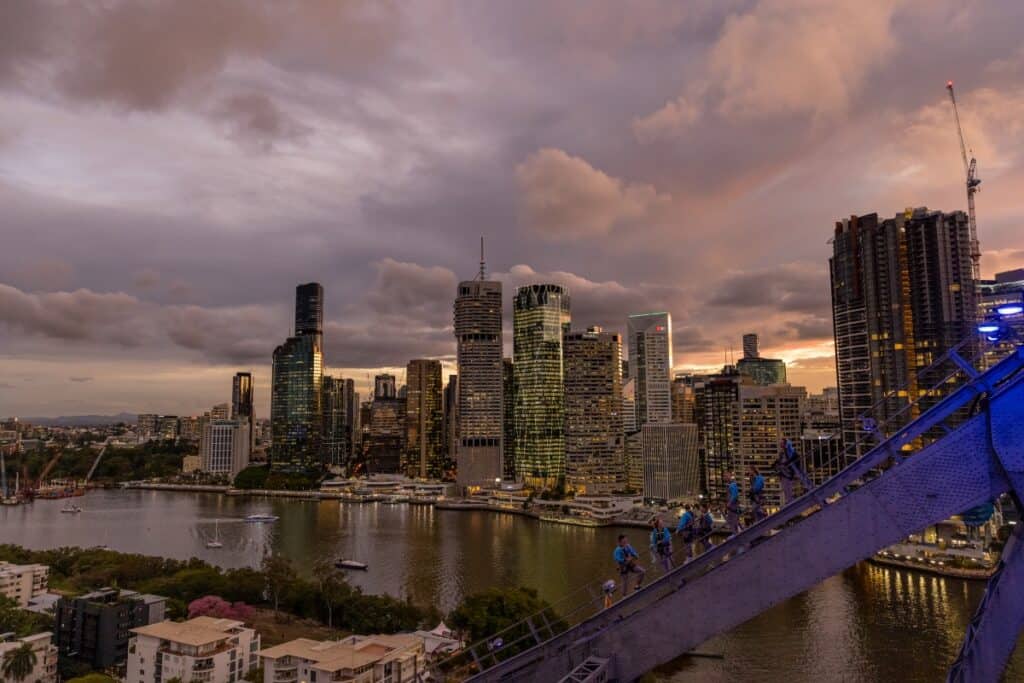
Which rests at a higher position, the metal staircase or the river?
the metal staircase

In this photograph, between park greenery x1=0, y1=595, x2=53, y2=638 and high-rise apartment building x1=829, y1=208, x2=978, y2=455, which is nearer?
park greenery x1=0, y1=595, x2=53, y2=638

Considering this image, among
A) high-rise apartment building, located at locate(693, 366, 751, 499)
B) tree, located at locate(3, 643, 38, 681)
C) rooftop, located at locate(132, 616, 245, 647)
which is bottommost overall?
tree, located at locate(3, 643, 38, 681)

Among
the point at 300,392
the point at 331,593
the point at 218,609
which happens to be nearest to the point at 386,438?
the point at 300,392

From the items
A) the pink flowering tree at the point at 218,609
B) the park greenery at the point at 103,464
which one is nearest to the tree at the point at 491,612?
the pink flowering tree at the point at 218,609

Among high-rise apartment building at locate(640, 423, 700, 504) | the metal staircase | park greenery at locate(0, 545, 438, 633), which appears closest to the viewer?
the metal staircase

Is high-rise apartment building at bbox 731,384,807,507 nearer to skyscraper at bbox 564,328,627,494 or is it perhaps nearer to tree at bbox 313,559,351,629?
skyscraper at bbox 564,328,627,494

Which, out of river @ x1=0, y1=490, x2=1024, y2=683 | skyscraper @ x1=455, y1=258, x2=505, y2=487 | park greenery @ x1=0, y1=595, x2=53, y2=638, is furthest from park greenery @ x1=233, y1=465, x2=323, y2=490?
park greenery @ x1=0, y1=595, x2=53, y2=638

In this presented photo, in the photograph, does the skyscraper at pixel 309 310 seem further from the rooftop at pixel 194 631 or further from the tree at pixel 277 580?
the rooftop at pixel 194 631

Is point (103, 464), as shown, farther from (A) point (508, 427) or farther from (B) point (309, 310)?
(A) point (508, 427)
